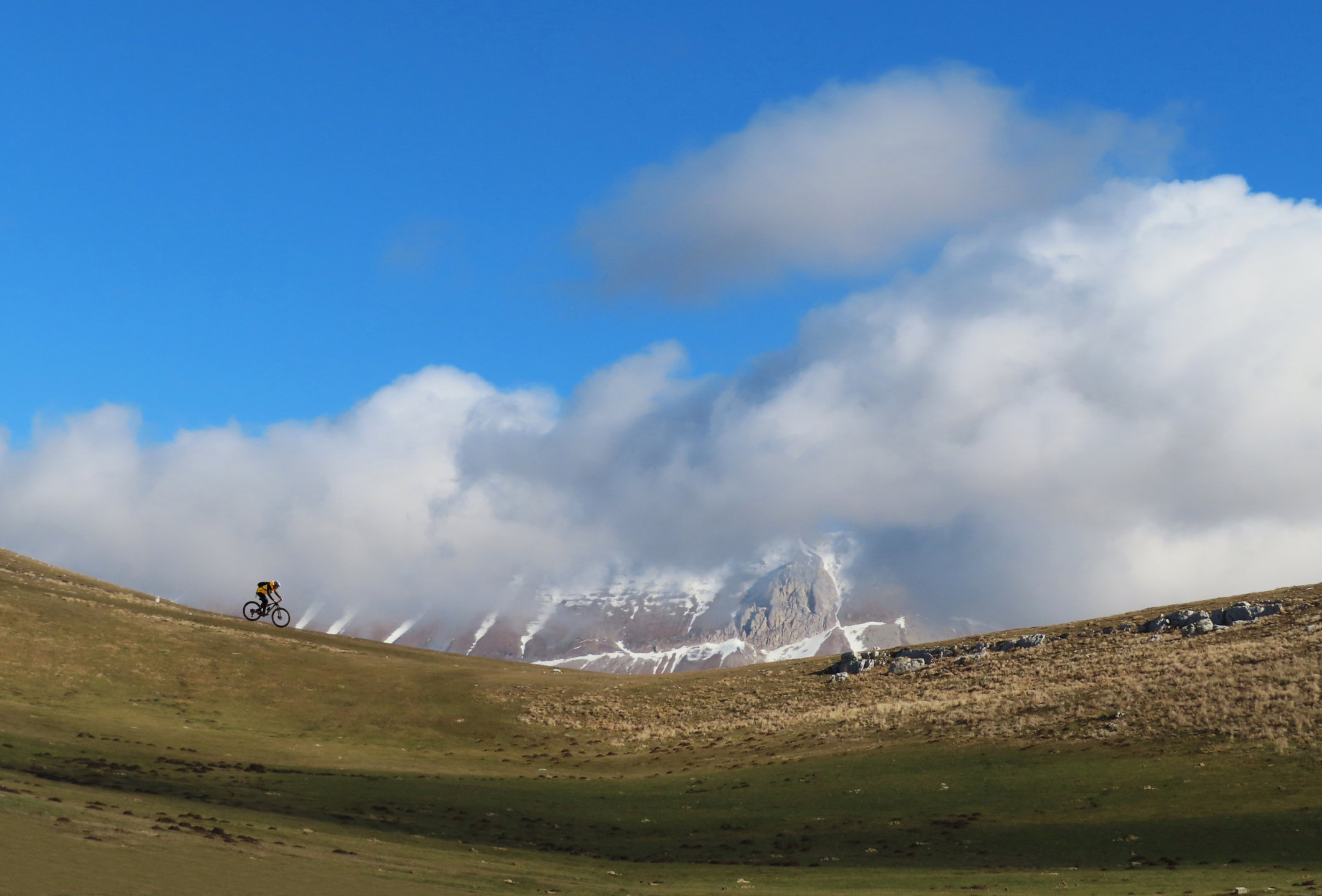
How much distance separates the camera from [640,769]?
3194 inches

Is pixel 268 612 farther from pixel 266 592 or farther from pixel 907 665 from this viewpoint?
pixel 907 665

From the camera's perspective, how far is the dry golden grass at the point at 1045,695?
69500mm

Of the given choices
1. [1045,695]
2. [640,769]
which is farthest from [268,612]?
[1045,695]

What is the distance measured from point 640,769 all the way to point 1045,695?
116 feet

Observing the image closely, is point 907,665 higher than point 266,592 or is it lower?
lower

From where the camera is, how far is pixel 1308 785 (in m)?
53.5

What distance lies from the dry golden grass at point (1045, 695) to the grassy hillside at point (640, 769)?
0.40 meters

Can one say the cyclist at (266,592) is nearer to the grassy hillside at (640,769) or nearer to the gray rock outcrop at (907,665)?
the grassy hillside at (640,769)

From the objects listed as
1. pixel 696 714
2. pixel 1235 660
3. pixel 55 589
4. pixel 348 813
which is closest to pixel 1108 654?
pixel 1235 660

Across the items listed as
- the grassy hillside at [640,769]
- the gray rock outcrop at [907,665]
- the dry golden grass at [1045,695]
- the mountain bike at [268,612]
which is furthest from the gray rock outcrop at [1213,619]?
the mountain bike at [268,612]

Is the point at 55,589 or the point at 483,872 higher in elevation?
the point at 55,589

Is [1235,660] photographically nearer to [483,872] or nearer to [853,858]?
[853,858]

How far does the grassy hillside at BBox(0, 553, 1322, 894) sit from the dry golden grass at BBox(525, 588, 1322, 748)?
0.40 meters

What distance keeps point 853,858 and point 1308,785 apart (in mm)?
25462
